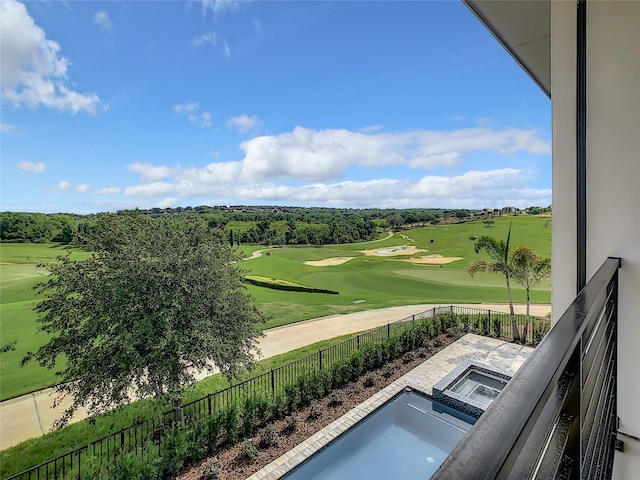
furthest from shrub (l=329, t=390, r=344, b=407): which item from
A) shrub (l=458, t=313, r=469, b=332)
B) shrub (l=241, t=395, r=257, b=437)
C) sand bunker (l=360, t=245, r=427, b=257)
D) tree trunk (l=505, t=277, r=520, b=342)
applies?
sand bunker (l=360, t=245, r=427, b=257)

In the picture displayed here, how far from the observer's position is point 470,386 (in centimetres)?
467

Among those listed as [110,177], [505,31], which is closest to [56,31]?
[110,177]

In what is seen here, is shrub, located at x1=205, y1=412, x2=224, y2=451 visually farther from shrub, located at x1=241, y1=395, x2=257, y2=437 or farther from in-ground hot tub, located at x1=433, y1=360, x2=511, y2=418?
in-ground hot tub, located at x1=433, y1=360, x2=511, y2=418

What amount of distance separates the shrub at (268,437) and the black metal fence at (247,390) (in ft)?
1.70

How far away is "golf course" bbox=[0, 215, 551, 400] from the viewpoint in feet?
22.7

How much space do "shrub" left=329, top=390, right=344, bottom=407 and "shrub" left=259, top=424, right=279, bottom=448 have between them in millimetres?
903

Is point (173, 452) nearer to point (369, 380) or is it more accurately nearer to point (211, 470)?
point (211, 470)

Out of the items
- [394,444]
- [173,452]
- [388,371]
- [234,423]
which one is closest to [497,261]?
[388,371]

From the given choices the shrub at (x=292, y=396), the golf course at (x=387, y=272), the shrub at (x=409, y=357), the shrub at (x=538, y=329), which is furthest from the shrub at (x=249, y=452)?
the shrub at (x=538, y=329)

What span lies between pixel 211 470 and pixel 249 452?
395mm

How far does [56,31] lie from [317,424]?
568 cm

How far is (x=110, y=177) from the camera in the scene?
4613 mm

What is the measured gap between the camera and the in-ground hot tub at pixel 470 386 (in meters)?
4.03

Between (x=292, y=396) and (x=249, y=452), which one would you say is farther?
(x=292, y=396)
